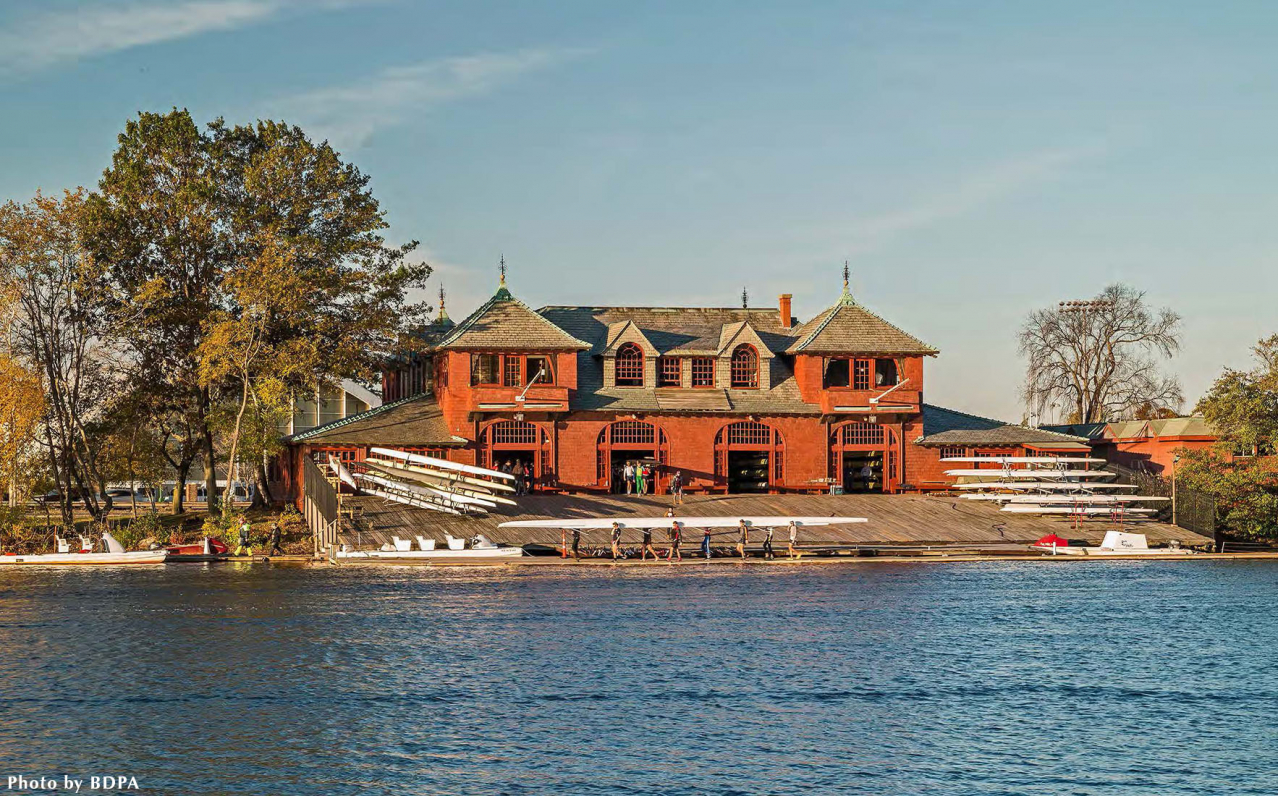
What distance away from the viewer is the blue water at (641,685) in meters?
29.0

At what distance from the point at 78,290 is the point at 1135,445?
203 ft

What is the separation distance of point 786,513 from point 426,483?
18383mm

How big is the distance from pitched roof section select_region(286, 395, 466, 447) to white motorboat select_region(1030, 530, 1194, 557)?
30874 mm

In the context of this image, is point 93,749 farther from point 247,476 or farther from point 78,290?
point 247,476

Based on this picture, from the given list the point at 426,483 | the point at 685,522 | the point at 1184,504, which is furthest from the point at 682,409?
the point at 1184,504

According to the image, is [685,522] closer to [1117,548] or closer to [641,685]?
[1117,548]

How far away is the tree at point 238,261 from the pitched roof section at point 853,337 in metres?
23.5

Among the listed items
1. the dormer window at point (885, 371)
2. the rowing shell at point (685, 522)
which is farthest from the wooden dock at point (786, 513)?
the dormer window at point (885, 371)

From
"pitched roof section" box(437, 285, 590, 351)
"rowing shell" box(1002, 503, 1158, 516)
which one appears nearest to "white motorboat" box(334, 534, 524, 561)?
"pitched roof section" box(437, 285, 590, 351)

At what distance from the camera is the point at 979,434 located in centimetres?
8306

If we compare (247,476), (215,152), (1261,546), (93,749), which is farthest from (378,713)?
(247,476)

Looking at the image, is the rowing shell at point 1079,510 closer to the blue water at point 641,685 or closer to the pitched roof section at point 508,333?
the blue water at point 641,685

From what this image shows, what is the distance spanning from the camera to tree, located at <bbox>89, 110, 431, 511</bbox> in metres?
75.1

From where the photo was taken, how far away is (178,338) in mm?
78688
